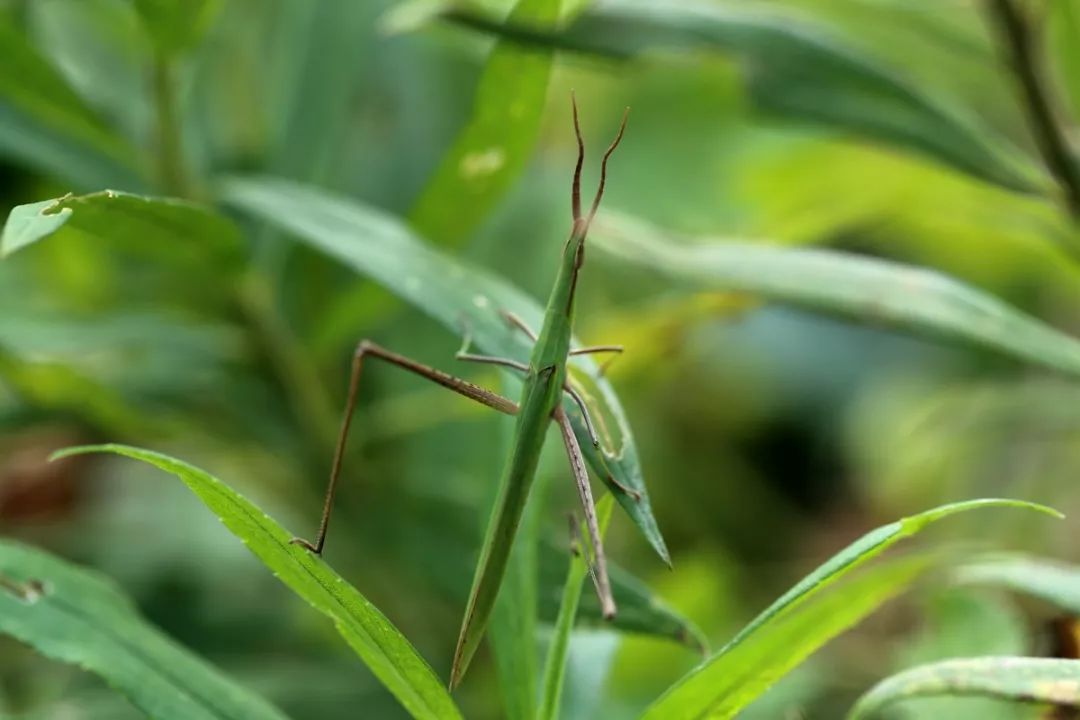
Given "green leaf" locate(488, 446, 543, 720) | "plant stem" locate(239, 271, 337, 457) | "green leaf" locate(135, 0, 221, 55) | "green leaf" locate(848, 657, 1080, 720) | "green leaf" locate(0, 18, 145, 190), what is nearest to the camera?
"green leaf" locate(848, 657, 1080, 720)

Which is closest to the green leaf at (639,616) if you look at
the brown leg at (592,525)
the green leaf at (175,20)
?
the brown leg at (592,525)

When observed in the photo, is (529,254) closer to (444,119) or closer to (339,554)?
(444,119)

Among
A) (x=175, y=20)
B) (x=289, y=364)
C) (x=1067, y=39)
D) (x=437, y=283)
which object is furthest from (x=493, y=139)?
(x=1067, y=39)

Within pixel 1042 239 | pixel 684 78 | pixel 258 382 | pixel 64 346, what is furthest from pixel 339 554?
pixel 684 78

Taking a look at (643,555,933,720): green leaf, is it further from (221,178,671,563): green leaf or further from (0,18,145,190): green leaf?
(0,18,145,190): green leaf

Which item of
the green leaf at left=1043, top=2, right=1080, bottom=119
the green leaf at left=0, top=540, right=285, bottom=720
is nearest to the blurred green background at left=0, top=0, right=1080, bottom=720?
the green leaf at left=1043, top=2, right=1080, bottom=119
